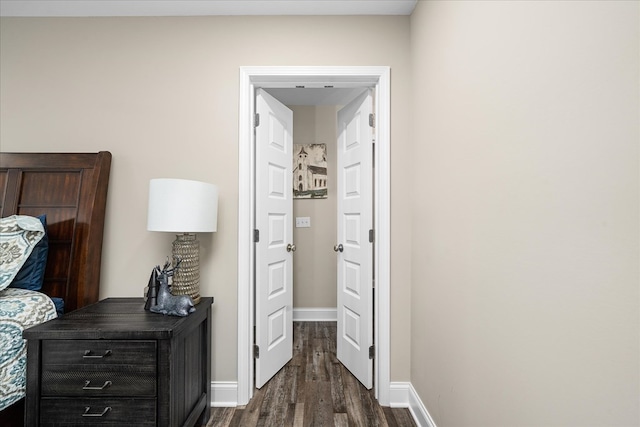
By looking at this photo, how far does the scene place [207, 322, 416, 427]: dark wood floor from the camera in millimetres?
1888


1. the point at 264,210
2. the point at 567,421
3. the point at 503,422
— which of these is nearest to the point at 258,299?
the point at 264,210

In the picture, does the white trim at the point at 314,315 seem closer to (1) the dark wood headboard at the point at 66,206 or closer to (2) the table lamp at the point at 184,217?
(2) the table lamp at the point at 184,217

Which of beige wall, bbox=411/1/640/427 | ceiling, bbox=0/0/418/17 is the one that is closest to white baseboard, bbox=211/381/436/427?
beige wall, bbox=411/1/640/427

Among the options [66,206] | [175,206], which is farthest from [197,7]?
[66,206]

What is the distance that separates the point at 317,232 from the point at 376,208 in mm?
1736

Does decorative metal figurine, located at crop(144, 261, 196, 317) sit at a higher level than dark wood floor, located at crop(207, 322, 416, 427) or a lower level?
higher

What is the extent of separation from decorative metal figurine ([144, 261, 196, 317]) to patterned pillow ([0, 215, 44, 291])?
67 centimetres

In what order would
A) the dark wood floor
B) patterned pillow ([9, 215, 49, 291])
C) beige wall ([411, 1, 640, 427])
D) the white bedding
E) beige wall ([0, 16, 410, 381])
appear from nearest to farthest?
beige wall ([411, 1, 640, 427])
the white bedding
patterned pillow ([9, 215, 49, 291])
the dark wood floor
beige wall ([0, 16, 410, 381])

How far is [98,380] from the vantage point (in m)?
1.46

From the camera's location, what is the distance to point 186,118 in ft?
6.96

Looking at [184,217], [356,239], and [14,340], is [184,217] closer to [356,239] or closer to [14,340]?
[14,340]

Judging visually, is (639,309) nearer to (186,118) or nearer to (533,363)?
(533,363)

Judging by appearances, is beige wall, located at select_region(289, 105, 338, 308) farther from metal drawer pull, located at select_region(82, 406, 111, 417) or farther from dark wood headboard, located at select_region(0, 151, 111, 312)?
metal drawer pull, located at select_region(82, 406, 111, 417)

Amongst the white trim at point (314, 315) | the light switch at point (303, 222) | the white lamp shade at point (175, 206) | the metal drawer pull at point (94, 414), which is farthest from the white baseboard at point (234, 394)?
the light switch at point (303, 222)
